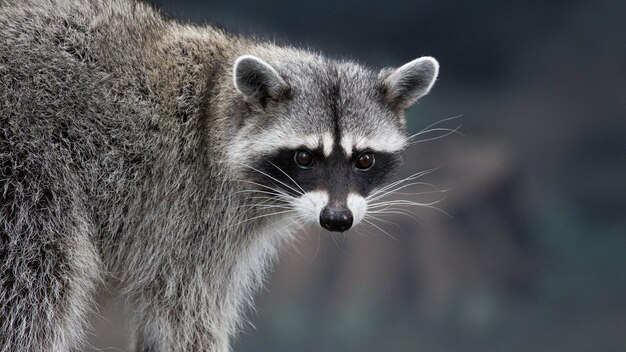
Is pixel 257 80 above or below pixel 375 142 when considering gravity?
above

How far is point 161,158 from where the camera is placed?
4898 millimetres

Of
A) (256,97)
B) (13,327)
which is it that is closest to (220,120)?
(256,97)

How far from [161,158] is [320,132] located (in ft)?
2.63

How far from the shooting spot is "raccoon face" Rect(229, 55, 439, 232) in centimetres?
468

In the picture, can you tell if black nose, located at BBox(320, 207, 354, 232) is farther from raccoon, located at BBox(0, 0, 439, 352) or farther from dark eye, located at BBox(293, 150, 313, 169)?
dark eye, located at BBox(293, 150, 313, 169)

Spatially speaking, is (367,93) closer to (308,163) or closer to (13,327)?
(308,163)

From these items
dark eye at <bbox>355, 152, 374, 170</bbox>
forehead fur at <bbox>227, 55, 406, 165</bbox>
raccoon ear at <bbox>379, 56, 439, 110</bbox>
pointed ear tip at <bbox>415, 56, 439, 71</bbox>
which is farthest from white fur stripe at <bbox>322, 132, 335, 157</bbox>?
pointed ear tip at <bbox>415, 56, 439, 71</bbox>

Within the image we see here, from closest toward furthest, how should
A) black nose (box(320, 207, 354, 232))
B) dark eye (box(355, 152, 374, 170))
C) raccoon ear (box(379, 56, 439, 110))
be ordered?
black nose (box(320, 207, 354, 232)) → dark eye (box(355, 152, 374, 170)) → raccoon ear (box(379, 56, 439, 110))

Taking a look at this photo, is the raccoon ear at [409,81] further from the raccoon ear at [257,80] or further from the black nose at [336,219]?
the black nose at [336,219]

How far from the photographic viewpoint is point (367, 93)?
497cm

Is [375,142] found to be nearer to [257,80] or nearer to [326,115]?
[326,115]

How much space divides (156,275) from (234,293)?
44 cm

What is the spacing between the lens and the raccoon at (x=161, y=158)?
4.57 metres

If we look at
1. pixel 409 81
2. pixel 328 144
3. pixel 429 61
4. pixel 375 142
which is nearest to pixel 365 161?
pixel 375 142
